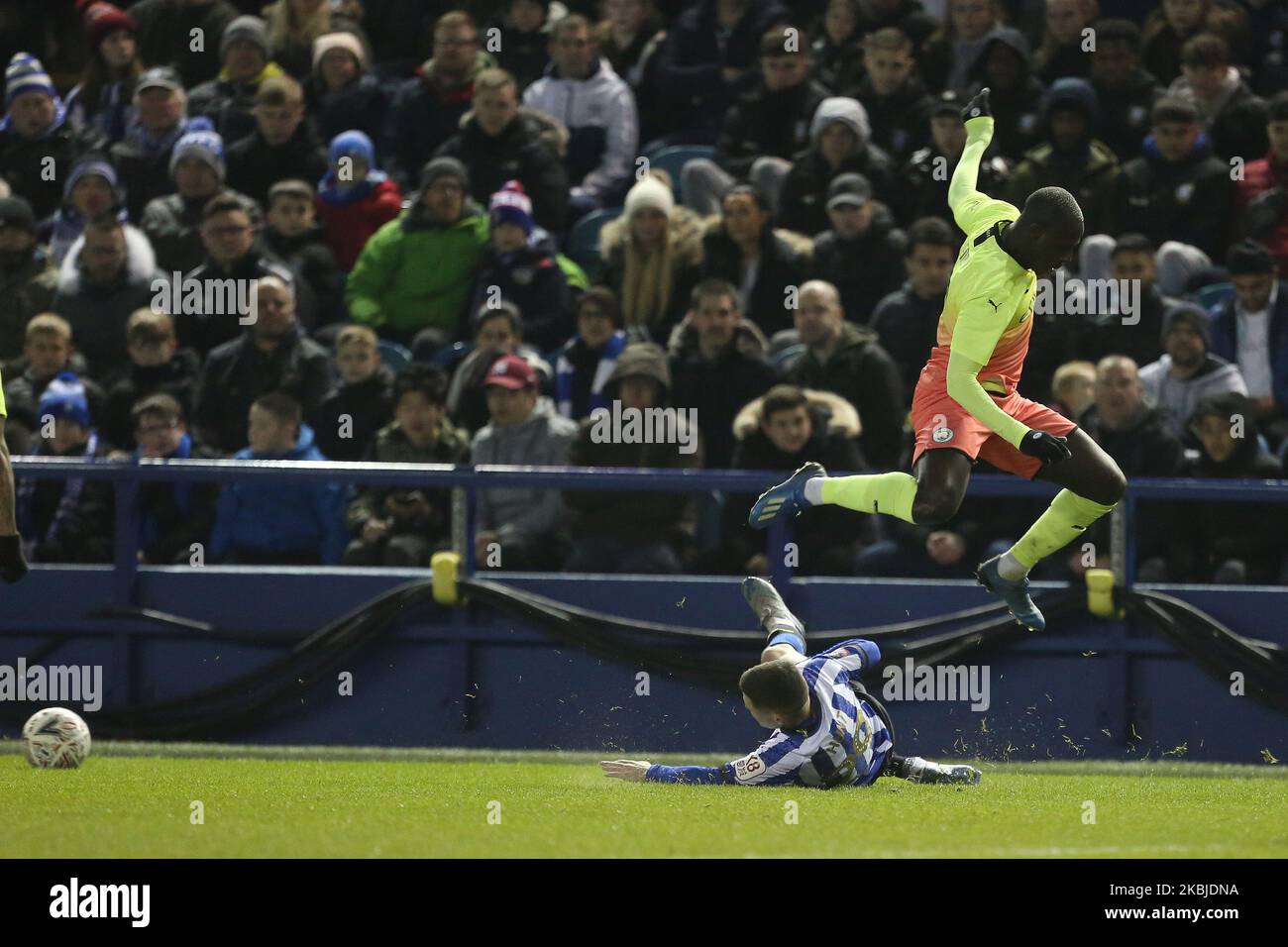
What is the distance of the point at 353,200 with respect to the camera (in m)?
13.8

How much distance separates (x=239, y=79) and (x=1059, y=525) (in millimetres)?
8213

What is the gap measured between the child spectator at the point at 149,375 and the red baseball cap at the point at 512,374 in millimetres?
2076

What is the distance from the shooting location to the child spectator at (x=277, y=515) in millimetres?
11523

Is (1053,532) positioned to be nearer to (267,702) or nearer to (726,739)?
(726,739)

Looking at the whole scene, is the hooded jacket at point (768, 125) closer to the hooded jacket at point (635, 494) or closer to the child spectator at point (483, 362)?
the child spectator at point (483, 362)

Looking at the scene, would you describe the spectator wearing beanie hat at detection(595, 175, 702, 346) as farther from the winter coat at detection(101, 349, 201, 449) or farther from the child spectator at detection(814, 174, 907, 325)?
the winter coat at detection(101, 349, 201, 449)

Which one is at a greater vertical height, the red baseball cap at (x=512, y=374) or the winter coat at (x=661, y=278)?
the winter coat at (x=661, y=278)

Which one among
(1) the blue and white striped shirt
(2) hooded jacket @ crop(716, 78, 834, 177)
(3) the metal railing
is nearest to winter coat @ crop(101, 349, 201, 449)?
(3) the metal railing

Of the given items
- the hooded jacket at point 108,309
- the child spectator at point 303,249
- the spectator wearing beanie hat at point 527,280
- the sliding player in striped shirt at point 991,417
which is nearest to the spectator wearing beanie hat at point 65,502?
the hooded jacket at point 108,309

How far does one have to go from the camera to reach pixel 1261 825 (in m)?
8.05

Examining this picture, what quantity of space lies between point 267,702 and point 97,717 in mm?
922

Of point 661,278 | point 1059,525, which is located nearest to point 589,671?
point 661,278

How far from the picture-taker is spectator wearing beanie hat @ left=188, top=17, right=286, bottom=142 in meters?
15.0

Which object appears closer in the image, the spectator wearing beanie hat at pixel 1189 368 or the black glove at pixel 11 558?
the black glove at pixel 11 558
